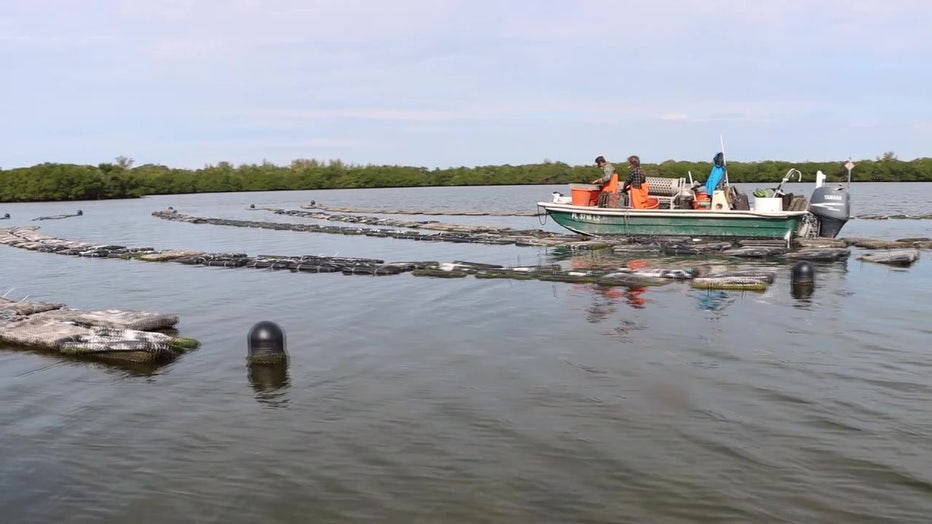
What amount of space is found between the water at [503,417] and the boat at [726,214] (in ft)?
24.9

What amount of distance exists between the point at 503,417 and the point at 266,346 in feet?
10.6

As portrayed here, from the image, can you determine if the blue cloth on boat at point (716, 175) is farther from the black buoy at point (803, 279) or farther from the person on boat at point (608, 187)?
the black buoy at point (803, 279)

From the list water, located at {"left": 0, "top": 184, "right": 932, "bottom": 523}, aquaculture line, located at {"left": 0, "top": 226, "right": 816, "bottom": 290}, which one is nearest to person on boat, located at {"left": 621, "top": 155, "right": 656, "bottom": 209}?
aquaculture line, located at {"left": 0, "top": 226, "right": 816, "bottom": 290}

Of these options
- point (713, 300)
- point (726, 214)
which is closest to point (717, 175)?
point (726, 214)

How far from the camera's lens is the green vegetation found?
73.4 metres

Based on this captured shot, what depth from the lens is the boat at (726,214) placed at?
20.9 metres

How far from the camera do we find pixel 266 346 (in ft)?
30.0

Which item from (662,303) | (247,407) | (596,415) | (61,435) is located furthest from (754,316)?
(61,435)

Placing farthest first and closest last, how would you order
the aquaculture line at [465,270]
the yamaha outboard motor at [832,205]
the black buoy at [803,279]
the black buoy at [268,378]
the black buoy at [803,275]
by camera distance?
the yamaha outboard motor at [832,205] → the aquaculture line at [465,270] → the black buoy at [803,275] → the black buoy at [803,279] → the black buoy at [268,378]

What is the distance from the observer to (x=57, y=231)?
34938 millimetres

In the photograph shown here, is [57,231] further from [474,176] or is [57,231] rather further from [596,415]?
[474,176]

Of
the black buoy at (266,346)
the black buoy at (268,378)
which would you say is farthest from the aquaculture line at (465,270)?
the black buoy at (268,378)

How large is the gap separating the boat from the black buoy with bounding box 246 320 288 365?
14.7 metres

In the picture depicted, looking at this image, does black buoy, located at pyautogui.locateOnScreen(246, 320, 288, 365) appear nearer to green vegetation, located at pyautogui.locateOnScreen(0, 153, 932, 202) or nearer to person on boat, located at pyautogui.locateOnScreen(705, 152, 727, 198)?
person on boat, located at pyautogui.locateOnScreen(705, 152, 727, 198)
